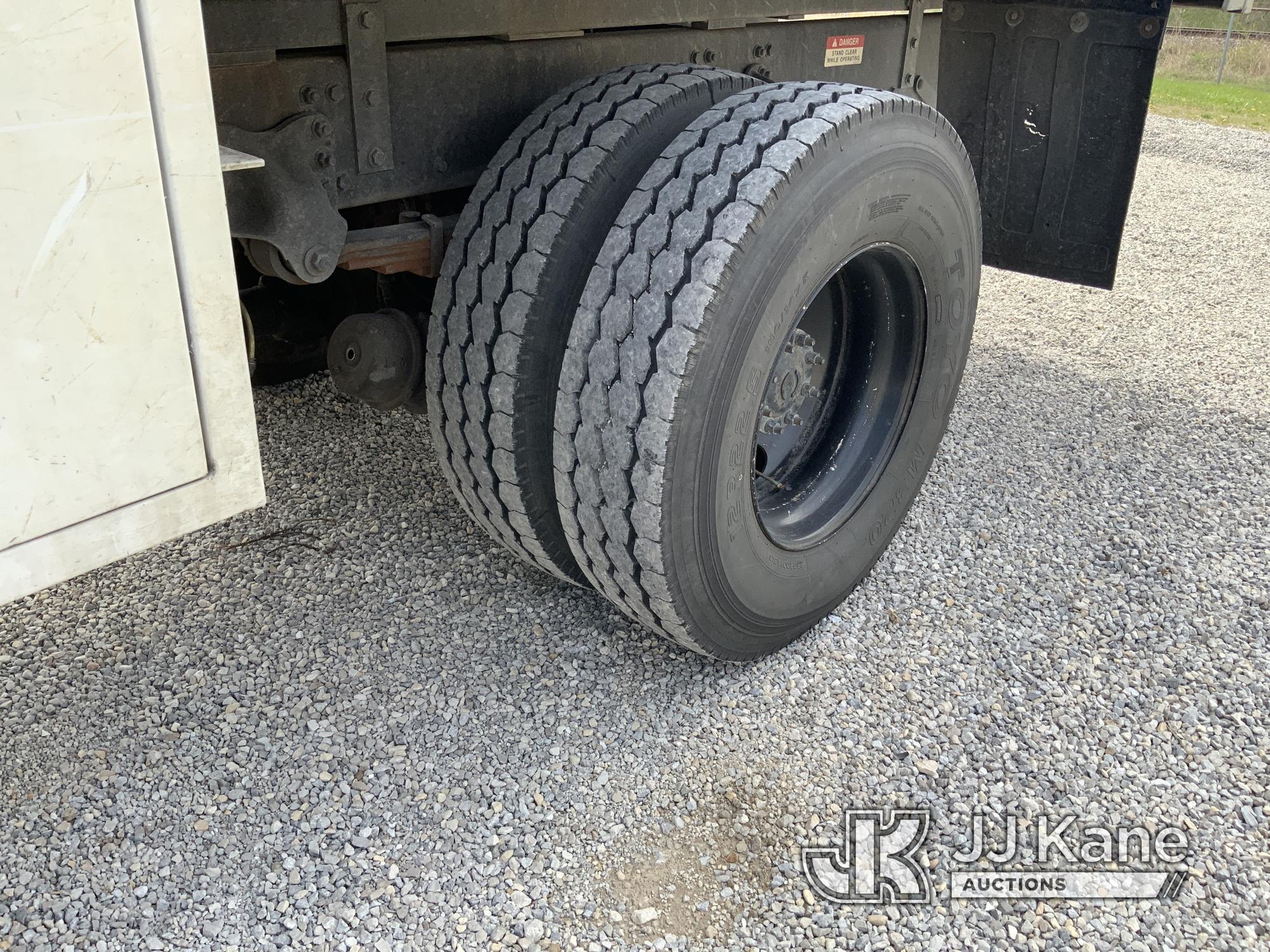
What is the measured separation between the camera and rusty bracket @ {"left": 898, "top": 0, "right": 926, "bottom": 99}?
3.30 meters

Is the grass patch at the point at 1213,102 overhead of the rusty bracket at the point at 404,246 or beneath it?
beneath

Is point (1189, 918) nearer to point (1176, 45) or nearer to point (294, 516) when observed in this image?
point (294, 516)

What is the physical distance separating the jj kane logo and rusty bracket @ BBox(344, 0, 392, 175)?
5.38ft

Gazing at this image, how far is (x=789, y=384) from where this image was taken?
255 cm

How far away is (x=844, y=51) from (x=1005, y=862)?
220 centimetres

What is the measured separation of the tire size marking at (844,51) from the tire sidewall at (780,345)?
652 millimetres


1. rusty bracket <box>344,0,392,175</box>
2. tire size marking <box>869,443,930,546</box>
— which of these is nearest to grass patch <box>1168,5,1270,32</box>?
tire size marking <box>869,443,930,546</box>

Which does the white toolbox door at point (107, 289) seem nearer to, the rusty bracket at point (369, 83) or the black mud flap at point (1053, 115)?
the rusty bracket at point (369, 83)

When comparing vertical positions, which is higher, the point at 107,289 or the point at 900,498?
the point at 107,289

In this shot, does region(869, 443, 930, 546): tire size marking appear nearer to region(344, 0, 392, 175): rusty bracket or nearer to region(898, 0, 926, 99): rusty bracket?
region(898, 0, 926, 99): rusty bracket

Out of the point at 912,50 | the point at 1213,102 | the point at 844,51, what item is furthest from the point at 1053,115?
the point at 1213,102

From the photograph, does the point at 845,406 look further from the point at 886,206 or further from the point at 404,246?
the point at 404,246

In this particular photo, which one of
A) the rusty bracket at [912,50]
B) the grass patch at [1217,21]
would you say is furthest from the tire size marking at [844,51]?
the grass patch at [1217,21]

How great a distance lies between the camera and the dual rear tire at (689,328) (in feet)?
6.84
